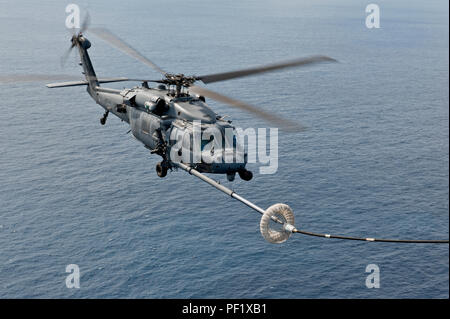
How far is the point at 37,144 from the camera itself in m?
127

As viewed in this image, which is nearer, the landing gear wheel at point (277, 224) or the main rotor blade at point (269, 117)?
the landing gear wheel at point (277, 224)

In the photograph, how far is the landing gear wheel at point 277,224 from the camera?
26828 millimetres

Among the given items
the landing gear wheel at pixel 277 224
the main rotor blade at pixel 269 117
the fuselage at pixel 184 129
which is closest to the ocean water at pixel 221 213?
the fuselage at pixel 184 129

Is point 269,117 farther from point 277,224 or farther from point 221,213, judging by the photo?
point 221,213

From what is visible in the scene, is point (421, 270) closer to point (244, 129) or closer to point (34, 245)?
point (244, 129)

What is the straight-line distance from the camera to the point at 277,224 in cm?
2744

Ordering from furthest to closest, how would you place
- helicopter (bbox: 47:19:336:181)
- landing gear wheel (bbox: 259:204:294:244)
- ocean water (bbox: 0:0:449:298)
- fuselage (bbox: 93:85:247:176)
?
ocean water (bbox: 0:0:449:298) → fuselage (bbox: 93:85:247:176) → helicopter (bbox: 47:19:336:181) → landing gear wheel (bbox: 259:204:294:244)

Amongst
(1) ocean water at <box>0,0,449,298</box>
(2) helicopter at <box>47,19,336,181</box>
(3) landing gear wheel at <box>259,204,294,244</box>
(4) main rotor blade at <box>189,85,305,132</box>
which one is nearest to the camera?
(3) landing gear wheel at <box>259,204,294,244</box>

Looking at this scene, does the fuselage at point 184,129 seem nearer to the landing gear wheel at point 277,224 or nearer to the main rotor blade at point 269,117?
the main rotor blade at point 269,117

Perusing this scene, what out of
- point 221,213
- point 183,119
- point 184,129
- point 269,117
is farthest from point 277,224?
point 221,213

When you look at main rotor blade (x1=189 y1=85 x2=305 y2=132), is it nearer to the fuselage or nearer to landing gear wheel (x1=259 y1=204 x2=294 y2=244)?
the fuselage

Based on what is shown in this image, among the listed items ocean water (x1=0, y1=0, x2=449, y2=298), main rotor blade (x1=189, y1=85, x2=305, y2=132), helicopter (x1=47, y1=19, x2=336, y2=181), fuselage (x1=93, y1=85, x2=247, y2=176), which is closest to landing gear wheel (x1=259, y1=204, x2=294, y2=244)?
main rotor blade (x1=189, y1=85, x2=305, y2=132)

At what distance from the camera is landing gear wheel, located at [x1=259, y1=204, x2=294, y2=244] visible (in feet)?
88.0
